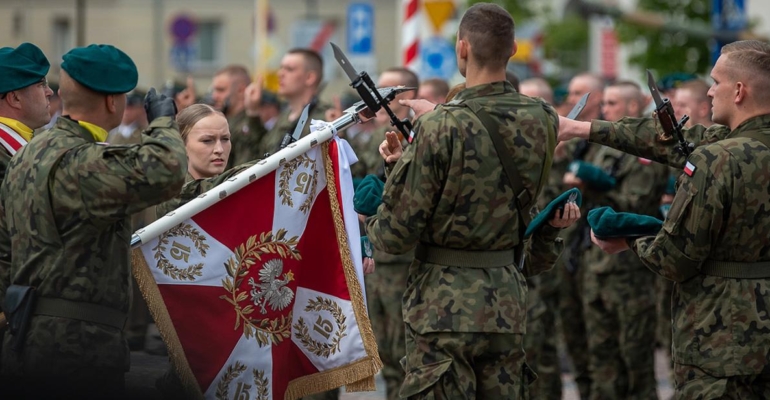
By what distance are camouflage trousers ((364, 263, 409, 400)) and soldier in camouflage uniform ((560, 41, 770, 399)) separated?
316cm

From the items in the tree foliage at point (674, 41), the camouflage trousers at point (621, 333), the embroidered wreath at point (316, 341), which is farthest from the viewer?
the tree foliage at point (674, 41)

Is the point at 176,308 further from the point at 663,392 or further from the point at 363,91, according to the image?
the point at 663,392

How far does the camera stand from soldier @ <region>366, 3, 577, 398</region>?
16.5ft

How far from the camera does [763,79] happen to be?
212 inches

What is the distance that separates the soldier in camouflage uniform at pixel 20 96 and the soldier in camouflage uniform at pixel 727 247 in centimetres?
289

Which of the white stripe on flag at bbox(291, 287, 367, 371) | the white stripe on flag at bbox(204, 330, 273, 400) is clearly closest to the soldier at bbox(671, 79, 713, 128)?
the white stripe on flag at bbox(291, 287, 367, 371)

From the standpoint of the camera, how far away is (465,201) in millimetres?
5051

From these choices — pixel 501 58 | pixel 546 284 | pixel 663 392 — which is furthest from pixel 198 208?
pixel 663 392

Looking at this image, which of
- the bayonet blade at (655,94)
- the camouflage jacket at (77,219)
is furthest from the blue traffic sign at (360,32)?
the camouflage jacket at (77,219)

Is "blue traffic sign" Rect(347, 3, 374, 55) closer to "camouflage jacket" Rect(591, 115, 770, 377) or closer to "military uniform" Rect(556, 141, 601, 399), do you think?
"military uniform" Rect(556, 141, 601, 399)

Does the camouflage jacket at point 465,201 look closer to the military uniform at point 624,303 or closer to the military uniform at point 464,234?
the military uniform at point 464,234

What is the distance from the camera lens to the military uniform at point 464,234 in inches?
198

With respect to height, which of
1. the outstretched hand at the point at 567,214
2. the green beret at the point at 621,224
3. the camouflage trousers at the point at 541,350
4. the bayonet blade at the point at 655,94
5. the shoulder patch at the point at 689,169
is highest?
the bayonet blade at the point at 655,94

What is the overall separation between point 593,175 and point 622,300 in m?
0.99
